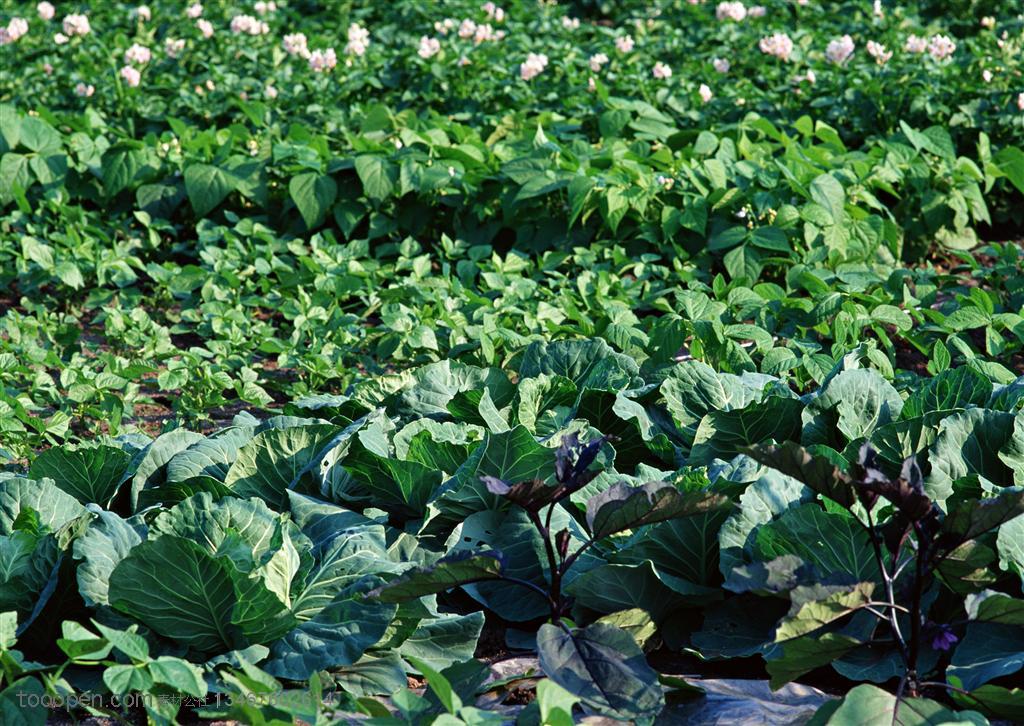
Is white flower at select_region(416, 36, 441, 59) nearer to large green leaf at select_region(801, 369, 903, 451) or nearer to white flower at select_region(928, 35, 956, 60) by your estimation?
white flower at select_region(928, 35, 956, 60)

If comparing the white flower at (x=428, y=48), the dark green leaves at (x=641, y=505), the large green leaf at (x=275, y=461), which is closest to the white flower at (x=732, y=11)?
the white flower at (x=428, y=48)

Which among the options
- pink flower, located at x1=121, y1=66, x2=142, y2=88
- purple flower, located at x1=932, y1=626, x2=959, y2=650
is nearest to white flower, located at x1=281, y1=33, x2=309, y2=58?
pink flower, located at x1=121, y1=66, x2=142, y2=88

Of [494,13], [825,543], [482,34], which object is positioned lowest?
[494,13]

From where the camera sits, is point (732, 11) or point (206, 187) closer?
point (206, 187)

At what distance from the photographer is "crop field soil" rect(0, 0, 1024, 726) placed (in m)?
1.93

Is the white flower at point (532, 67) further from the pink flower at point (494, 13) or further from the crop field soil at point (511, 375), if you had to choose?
the pink flower at point (494, 13)

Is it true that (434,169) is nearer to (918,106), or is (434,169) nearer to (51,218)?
(51,218)

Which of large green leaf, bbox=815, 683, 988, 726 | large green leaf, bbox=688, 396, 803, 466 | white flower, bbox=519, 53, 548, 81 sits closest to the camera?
large green leaf, bbox=815, 683, 988, 726

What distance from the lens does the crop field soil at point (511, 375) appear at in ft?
6.34

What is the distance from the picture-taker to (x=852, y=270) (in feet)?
14.8

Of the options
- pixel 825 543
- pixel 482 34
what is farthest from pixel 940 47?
pixel 825 543

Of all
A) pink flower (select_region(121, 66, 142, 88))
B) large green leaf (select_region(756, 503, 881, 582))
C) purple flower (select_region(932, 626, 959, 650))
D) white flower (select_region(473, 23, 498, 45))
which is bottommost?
white flower (select_region(473, 23, 498, 45))

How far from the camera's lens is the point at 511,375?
10.8ft

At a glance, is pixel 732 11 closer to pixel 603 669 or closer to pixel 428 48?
pixel 428 48
